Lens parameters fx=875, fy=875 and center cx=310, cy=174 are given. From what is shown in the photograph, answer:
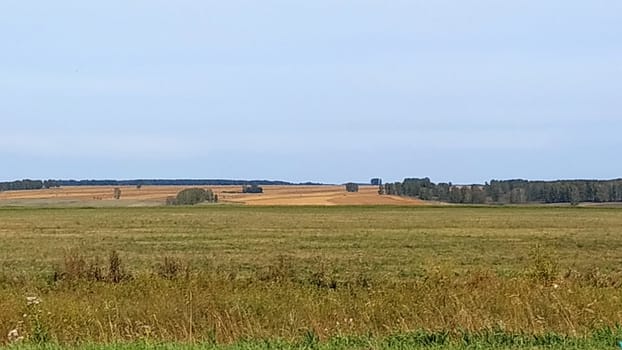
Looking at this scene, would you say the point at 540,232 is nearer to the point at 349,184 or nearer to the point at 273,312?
the point at 273,312

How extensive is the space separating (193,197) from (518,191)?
2036 inches

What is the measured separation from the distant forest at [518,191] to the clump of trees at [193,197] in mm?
29205

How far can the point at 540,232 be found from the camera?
180 feet

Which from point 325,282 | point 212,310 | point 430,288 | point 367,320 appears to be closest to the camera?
point 367,320

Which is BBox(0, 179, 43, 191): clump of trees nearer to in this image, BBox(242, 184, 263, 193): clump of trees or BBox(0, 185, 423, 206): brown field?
BBox(0, 185, 423, 206): brown field

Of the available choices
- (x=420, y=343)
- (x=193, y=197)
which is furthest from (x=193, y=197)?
(x=420, y=343)

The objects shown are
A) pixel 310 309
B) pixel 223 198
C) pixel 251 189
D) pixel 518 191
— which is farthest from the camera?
pixel 251 189

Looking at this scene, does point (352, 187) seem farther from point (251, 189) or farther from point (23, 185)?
point (23, 185)

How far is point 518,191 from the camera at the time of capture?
140375mm

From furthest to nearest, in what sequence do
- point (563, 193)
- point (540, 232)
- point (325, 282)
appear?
point (563, 193), point (540, 232), point (325, 282)

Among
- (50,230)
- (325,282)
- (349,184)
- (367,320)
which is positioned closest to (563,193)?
(349,184)

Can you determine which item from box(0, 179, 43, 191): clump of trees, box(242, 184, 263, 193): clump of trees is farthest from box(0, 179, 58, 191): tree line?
box(242, 184, 263, 193): clump of trees

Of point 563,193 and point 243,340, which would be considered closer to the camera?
point 243,340

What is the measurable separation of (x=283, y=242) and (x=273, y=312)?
30.4 metres
